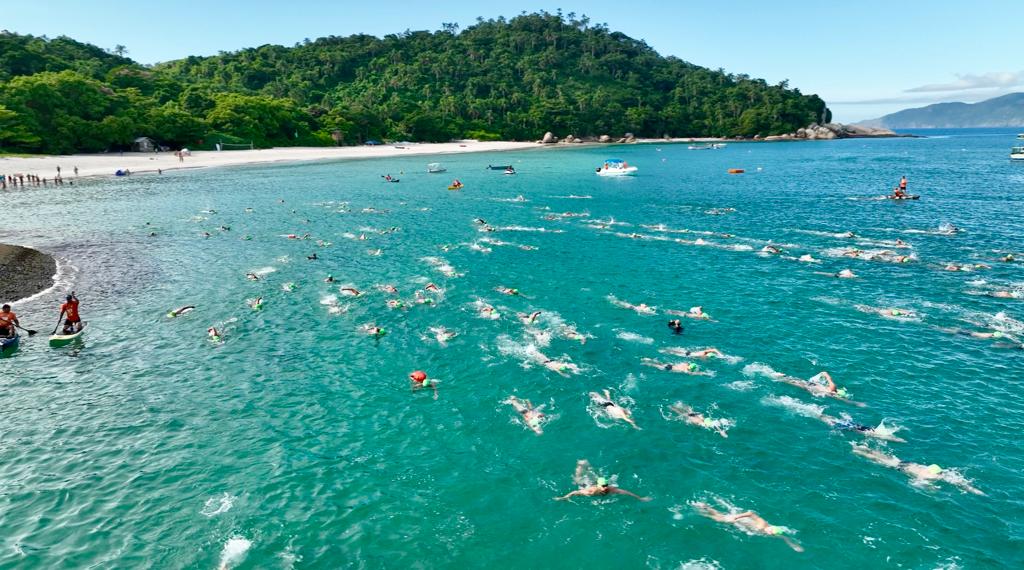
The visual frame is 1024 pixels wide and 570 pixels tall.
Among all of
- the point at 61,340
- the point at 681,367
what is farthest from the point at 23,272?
the point at 681,367

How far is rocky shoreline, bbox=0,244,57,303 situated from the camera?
137ft

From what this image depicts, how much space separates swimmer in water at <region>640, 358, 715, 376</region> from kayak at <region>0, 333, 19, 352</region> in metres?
34.9

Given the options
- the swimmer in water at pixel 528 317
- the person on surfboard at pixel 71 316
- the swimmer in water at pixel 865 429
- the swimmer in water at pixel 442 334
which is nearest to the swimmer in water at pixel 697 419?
the swimmer in water at pixel 865 429

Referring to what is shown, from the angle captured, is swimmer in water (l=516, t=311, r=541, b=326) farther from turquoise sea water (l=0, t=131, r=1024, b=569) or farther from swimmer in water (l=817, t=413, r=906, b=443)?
swimmer in water (l=817, t=413, r=906, b=443)

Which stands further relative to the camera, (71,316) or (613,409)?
(71,316)

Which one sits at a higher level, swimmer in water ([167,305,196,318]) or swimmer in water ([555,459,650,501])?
swimmer in water ([167,305,196,318])

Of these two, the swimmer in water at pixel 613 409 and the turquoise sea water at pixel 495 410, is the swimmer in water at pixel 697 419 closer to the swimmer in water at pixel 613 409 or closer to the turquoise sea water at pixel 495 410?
the turquoise sea water at pixel 495 410

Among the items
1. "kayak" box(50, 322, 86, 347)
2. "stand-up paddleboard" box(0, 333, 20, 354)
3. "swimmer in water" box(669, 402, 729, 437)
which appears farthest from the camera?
"kayak" box(50, 322, 86, 347)

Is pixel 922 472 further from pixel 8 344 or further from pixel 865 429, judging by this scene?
pixel 8 344

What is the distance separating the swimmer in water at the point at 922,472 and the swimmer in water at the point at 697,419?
5.25 m

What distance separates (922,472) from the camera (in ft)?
69.7

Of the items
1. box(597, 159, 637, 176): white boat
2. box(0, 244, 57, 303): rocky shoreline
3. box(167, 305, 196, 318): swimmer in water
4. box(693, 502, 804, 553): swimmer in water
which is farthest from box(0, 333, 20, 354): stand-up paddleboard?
box(597, 159, 637, 176): white boat

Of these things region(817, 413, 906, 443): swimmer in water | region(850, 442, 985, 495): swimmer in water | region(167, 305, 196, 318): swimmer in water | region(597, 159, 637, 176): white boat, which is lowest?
region(850, 442, 985, 495): swimmer in water

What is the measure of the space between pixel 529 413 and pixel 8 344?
29.5m
